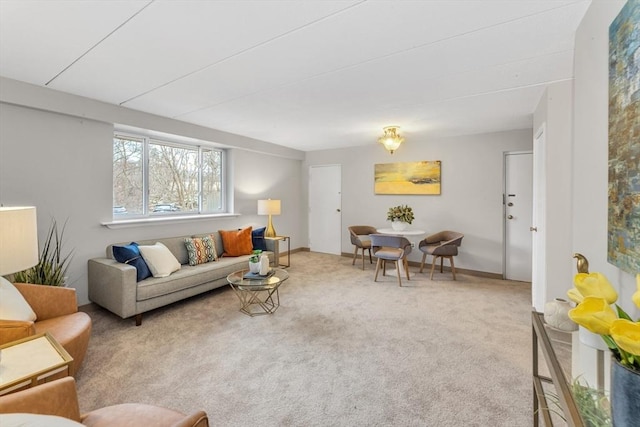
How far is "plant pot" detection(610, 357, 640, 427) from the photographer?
0.59 metres

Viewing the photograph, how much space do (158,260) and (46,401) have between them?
90.5 inches

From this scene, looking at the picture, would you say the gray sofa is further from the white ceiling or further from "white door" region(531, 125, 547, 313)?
"white door" region(531, 125, 547, 313)

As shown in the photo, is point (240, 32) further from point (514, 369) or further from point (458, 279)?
point (458, 279)

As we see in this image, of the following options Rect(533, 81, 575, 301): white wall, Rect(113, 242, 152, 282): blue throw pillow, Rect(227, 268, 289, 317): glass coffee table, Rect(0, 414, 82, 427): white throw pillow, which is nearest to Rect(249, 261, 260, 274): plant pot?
Rect(227, 268, 289, 317): glass coffee table

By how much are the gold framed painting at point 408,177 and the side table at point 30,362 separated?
16.3 feet

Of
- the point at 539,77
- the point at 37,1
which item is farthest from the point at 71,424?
the point at 539,77

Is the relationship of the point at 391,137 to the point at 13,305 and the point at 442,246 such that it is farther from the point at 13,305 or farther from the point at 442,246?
the point at 13,305

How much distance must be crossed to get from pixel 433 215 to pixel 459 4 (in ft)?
12.6

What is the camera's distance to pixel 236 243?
14.2 ft

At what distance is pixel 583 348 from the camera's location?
4.11ft

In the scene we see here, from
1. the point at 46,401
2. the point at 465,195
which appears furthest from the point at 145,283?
the point at 465,195

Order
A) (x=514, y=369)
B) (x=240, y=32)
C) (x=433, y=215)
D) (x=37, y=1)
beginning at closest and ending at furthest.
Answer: (x=37, y=1), (x=240, y=32), (x=514, y=369), (x=433, y=215)

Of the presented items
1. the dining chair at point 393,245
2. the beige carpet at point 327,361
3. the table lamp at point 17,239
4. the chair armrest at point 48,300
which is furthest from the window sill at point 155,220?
the dining chair at point 393,245

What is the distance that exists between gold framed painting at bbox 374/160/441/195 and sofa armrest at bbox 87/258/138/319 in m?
4.28
